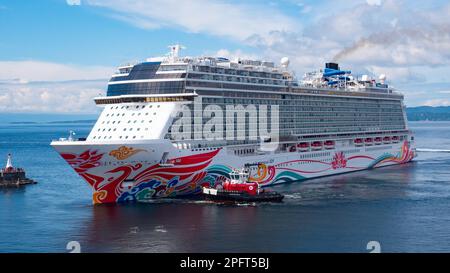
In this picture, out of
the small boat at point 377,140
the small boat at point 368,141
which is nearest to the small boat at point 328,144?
the small boat at point 368,141

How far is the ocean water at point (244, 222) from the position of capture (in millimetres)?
32688

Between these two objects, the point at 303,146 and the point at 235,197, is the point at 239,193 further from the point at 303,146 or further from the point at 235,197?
the point at 303,146

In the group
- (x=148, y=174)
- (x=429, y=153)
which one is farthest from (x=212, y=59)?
(x=429, y=153)

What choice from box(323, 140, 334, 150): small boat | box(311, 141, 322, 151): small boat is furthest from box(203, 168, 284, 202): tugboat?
box(323, 140, 334, 150): small boat

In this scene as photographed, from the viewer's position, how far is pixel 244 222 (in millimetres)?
39125

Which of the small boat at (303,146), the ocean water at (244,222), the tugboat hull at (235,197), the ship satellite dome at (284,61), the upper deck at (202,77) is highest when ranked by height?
the ship satellite dome at (284,61)

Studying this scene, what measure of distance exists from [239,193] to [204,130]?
6204 millimetres

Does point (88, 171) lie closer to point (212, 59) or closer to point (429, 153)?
point (212, 59)

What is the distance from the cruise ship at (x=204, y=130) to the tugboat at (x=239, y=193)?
1456 millimetres

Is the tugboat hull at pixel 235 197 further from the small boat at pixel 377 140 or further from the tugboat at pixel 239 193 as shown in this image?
the small boat at pixel 377 140

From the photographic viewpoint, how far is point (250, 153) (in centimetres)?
5462

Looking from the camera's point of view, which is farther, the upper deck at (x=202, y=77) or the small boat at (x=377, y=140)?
the small boat at (x=377, y=140)

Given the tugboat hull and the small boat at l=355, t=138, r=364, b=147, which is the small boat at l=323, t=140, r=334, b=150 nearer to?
the small boat at l=355, t=138, r=364, b=147

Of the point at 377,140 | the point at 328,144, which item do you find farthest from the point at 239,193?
the point at 377,140
